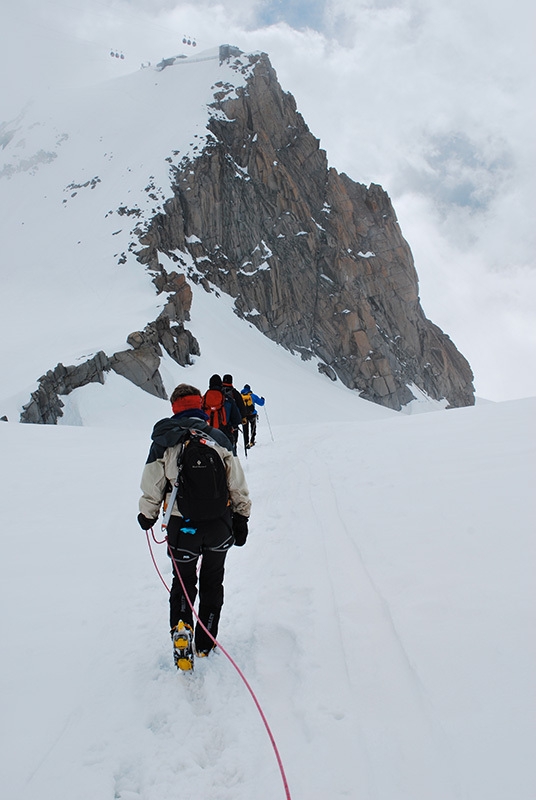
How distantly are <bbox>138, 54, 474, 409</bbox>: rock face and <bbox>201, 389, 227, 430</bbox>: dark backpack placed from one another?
41181 millimetres

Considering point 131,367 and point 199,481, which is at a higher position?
point 131,367

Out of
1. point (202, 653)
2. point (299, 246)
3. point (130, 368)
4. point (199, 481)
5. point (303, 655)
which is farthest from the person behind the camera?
point (299, 246)

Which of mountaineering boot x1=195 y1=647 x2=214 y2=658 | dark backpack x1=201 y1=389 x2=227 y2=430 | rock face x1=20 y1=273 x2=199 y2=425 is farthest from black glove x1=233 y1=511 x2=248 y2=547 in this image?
rock face x1=20 y1=273 x2=199 y2=425

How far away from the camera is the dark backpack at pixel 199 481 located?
3188 mm

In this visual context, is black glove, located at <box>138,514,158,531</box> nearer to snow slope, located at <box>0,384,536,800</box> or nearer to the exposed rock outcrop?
snow slope, located at <box>0,384,536,800</box>

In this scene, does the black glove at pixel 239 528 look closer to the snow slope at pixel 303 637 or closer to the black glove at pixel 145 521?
the black glove at pixel 145 521

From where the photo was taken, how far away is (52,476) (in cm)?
749

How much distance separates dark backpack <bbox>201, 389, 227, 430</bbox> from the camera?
25.1 ft

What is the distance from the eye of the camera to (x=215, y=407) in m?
7.74

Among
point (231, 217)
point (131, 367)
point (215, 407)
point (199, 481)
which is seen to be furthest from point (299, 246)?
point (199, 481)

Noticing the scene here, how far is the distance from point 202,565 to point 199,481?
0.68 m

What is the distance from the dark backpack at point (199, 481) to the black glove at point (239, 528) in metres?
0.27

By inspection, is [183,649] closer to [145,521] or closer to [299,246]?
[145,521]

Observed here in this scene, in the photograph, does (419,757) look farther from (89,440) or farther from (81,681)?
(89,440)
